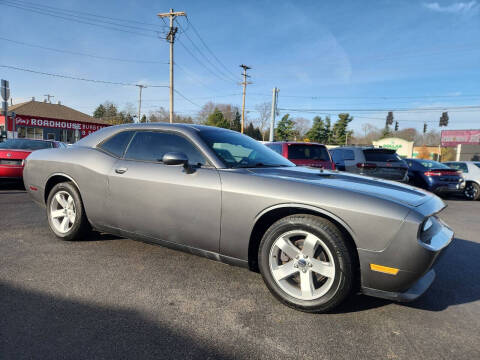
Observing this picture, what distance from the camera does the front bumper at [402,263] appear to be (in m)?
2.01

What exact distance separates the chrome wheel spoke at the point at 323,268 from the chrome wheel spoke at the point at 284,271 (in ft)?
0.50

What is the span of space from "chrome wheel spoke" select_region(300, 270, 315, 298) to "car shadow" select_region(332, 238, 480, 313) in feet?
0.85

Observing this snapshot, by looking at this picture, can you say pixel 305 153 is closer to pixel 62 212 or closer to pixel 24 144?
pixel 62 212

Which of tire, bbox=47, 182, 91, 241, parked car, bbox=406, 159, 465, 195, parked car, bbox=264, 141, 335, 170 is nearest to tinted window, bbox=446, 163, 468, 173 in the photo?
parked car, bbox=406, 159, 465, 195

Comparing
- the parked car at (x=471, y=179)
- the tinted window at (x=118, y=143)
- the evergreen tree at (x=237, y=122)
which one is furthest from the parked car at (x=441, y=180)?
the evergreen tree at (x=237, y=122)

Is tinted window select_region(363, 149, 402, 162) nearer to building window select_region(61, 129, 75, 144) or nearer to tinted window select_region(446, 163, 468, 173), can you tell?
tinted window select_region(446, 163, 468, 173)

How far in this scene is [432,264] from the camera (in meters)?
2.11

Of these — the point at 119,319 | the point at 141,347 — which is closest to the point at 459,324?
the point at 141,347

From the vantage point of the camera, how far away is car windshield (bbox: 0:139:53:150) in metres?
8.07

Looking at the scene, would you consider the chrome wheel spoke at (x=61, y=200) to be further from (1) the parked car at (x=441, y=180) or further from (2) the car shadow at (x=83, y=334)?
(1) the parked car at (x=441, y=180)

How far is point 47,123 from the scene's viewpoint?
3556cm

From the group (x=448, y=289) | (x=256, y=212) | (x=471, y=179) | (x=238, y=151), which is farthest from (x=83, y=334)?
(x=471, y=179)

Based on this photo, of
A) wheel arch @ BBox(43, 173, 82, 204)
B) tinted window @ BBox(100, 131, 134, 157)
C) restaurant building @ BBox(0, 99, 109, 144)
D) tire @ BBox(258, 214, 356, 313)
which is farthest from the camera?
restaurant building @ BBox(0, 99, 109, 144)

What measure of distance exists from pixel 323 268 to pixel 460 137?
6963 cm
